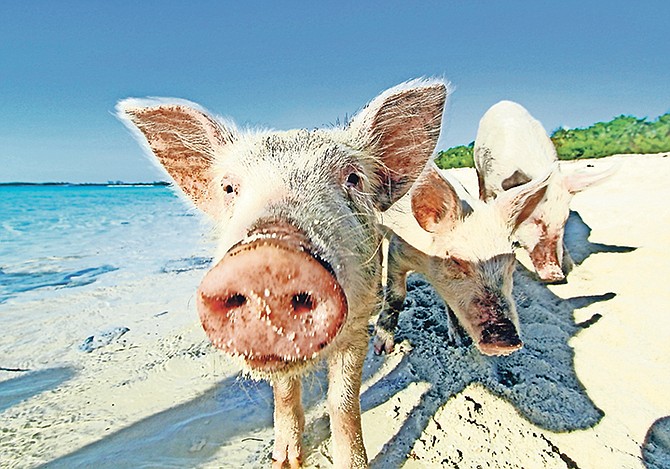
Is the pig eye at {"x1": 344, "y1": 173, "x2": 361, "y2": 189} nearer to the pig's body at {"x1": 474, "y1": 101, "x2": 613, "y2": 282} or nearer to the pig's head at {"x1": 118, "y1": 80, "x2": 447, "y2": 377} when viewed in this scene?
the pig's head at {"x1": 118, "y1": 80, "x2": 447, "y2": 377}

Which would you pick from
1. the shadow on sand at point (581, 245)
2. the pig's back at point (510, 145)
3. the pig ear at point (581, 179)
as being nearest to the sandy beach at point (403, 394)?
the pig ear at point (581, 179)

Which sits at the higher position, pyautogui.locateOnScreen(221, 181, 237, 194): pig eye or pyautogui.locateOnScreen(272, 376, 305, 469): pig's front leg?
pyautogui.locateOnScreen(221, 181, 237, 194): pig eye

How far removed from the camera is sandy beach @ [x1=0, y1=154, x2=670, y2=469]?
2.48 m

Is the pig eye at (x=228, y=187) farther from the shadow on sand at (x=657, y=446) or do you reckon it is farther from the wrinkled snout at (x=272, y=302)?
the shadow on sand at (x=657, y=446)

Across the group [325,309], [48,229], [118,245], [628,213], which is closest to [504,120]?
[628,213]

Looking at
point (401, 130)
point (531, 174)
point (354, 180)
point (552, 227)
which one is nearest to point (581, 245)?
point (531, 174)

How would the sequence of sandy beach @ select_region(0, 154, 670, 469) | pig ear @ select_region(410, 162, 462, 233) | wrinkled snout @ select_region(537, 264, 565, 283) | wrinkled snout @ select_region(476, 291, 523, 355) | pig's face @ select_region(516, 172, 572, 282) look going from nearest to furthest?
sandy beach @ select_region(0, 154, 670, 469) → wrinkled snout @ select_region(476, 291, 523, 355) → pig ear @ select_region(410, 162, 462, 233) → wrinkled snout @ select_region(537, 264, 565, 283) → pig's face @ select_region(516, 172, 572, 282)

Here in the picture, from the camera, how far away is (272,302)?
1271mm

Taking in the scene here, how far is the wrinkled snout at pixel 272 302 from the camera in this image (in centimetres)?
125

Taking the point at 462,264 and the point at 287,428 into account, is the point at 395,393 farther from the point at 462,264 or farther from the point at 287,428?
the point at 462,264

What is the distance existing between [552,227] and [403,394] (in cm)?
305

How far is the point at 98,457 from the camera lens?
2.50m

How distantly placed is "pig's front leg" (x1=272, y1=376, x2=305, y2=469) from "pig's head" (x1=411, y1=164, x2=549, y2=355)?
1234mm

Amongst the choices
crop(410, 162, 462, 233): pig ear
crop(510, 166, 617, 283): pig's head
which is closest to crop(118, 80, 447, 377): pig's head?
crop(410, 162, 462, 233): pig ear
